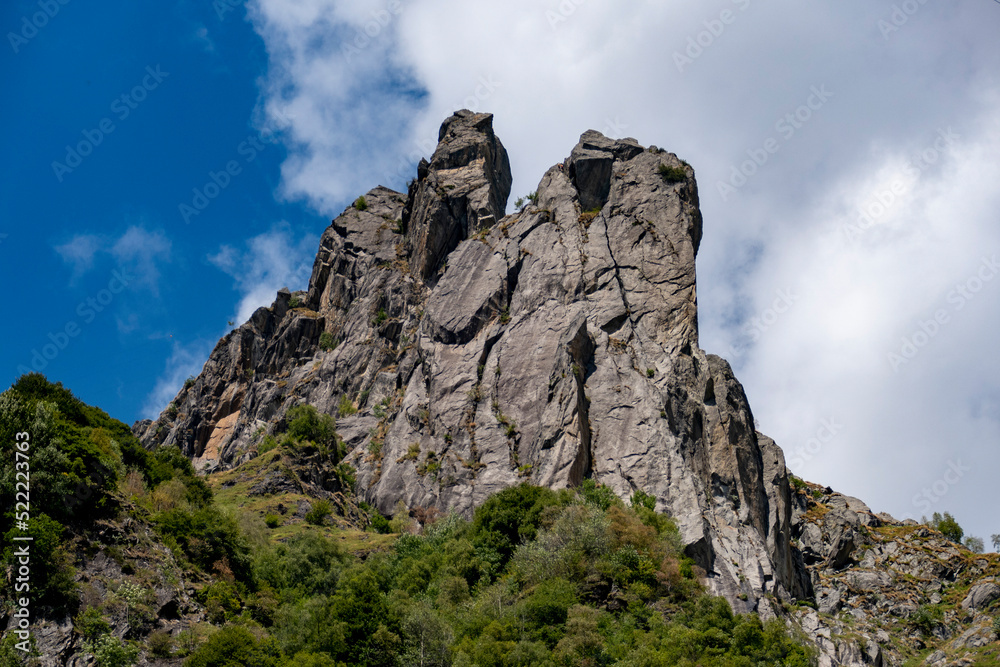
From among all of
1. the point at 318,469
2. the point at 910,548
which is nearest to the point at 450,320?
the point at 318,469

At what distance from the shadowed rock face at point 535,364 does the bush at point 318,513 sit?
5970mm

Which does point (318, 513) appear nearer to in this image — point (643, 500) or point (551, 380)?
point (551, 380)

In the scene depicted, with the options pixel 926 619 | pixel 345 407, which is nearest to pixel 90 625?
pixel 345 407

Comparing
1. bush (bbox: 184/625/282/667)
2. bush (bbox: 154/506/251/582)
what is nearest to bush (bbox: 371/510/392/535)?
bush (bbox: 154/506/251/582)

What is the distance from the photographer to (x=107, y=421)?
200ft

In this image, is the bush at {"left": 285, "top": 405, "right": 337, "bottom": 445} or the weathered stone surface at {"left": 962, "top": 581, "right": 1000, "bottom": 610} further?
the bush at {"left": 285, "top": 405, "right": 337, "bottom": 445}

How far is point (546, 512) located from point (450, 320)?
32.6 meters

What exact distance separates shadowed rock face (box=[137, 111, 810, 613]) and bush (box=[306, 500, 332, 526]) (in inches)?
235

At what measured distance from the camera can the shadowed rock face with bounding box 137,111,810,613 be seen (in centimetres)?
6669

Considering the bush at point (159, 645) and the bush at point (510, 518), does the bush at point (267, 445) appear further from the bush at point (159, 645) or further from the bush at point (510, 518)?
the bush at point (159, 645)

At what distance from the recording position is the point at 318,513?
68.5 meters

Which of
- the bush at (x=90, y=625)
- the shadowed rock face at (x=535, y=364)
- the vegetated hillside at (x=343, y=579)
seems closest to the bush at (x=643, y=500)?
the vegetated hillside at (x=343, y=579)

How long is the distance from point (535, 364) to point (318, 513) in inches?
978

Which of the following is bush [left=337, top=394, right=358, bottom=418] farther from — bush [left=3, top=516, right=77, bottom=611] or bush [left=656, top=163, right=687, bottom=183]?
bush [left=3, top=516, right=77, bottom=611]
